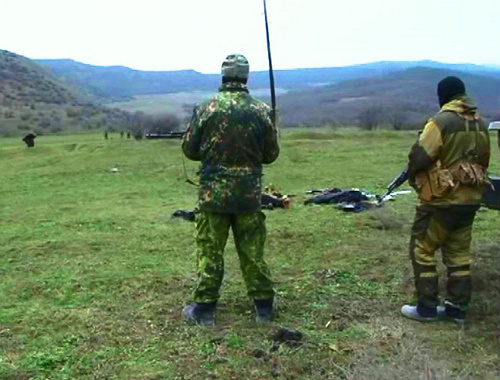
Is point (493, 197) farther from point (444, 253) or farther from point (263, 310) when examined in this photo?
point (263, 310)

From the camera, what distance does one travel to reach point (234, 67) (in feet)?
16.5

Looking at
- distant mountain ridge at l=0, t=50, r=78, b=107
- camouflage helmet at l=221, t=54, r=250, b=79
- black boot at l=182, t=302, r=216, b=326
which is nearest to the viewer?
camouflage helmet at l=221, t=54, r=250, b=79

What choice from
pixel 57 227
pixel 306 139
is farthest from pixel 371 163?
pixel 57 227

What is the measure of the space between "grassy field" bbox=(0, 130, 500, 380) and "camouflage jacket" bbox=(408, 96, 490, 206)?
92cm

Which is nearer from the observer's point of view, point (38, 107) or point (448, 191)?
point (448, 191)

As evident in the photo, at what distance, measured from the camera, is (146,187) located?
49.8ft

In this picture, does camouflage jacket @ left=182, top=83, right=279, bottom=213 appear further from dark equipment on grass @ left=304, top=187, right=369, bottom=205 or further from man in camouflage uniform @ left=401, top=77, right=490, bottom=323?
dark equipment on grass @ left=304, top=187, right=369, bottom=205

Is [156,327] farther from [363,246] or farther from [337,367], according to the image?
[363,246]

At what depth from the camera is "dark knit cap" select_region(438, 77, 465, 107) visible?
197 inches

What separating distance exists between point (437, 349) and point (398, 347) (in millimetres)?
253

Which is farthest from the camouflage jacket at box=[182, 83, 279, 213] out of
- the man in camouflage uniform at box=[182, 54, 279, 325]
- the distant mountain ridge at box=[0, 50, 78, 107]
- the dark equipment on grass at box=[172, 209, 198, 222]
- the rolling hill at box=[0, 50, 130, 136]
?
the distant mountain ridge at box=[0, 50, 78, 107]

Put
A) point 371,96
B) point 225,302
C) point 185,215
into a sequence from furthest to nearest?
point 371,96
point 185,215
point 225,302

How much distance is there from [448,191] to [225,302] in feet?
6.26

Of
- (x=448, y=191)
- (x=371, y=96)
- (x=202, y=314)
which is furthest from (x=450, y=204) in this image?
(x=371, y=96)
